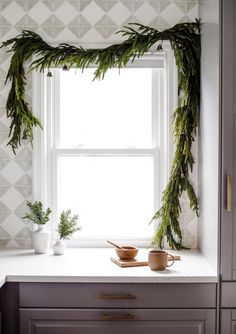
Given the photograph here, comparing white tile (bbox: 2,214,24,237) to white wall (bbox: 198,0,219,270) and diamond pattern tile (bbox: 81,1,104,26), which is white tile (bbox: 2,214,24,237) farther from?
diamond pattern tile (bbox: 81,1,104,26)

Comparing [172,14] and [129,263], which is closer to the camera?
[129,263]

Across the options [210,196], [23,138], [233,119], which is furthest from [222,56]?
[23,138]

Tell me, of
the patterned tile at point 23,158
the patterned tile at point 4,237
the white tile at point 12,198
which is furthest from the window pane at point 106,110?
the patterned tile at point 4,237

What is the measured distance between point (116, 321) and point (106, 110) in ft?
4.72

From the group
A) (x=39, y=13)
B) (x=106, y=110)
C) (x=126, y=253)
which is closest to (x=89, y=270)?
(x=126, y=253)

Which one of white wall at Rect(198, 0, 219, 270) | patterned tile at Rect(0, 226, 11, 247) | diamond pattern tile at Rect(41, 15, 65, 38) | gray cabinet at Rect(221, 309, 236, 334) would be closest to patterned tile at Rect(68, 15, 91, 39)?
diamond pattern tile at Rect(41, 15, 65, 38)

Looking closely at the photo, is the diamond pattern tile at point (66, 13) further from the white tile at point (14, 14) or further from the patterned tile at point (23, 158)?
the patterned tile at point (23, 158)

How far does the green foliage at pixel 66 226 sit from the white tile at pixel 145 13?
4.50ft

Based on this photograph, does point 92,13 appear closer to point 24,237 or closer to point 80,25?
point 80,25

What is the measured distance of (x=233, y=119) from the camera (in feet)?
8.31

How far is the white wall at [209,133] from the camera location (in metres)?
2.62

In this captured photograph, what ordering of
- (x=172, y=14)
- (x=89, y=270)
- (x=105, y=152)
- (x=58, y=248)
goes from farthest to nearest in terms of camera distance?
(x=105, y=152) < (x=172, y=14) < (x=58, y=248) < (x=89, y=270)

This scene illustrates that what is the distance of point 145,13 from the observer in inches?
126

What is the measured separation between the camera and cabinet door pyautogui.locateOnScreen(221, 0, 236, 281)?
2508 mm
